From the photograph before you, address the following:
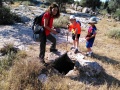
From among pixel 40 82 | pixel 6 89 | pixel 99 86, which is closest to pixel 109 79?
pixel 99 86

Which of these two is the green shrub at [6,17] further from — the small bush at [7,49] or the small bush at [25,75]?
the small bush at [25,75]

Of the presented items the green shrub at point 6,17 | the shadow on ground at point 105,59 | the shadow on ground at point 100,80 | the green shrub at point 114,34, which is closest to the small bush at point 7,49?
the shadow on ground at point 100,80

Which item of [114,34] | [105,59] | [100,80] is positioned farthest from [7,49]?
[114,34]

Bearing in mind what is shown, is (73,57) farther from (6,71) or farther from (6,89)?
(6,89)

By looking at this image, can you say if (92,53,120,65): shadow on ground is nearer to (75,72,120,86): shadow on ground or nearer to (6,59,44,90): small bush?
(75,72,120,86): shadow on ground

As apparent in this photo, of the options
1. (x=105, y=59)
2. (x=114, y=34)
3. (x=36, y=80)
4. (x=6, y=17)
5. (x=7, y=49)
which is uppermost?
(x=6, y=17)

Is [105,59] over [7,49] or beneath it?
beneath

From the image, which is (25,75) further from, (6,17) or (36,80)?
(6,17)

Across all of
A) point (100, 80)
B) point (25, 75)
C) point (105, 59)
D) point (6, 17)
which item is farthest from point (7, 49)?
point (6, 17)

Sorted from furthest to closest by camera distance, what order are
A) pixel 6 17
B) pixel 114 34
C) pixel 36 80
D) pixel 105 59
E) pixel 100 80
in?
pixel 114 34
pixel 6 17
pixel 105 59
pixel 100 80
pixel 36 80

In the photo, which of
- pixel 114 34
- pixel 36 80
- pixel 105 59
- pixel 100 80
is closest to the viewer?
pixel 36 80

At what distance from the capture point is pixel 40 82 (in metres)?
5.38

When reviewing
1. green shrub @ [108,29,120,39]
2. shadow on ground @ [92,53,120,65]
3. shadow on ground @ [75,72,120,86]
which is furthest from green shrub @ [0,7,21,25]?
shadow on ground @ [75,72,120,86]

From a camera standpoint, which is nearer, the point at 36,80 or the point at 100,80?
the point at 36,80
